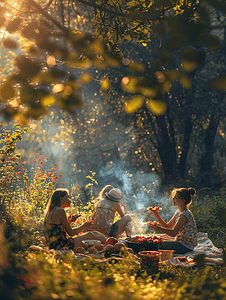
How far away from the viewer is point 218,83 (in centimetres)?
115

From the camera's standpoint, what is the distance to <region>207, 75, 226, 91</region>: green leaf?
114 centimetres

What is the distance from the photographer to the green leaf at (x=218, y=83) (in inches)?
44.8

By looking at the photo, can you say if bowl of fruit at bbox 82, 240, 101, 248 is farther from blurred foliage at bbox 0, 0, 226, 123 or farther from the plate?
blurred foliage at bbox 0, 0, 226, 123

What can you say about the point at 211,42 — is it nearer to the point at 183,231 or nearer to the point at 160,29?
the point at 160,29

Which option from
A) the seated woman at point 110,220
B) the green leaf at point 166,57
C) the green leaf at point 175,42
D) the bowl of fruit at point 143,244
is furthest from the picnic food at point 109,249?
the green leaf at point 175,42

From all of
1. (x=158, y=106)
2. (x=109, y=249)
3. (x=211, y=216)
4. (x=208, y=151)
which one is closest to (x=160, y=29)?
(x=158, y=106)

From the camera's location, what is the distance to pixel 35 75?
1.69 m

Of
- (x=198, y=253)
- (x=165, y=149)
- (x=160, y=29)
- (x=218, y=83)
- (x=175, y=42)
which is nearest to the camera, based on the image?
(x=218, y=83)

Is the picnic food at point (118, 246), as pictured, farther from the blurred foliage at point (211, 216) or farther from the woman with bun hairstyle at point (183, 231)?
the blurred foliage at point (211, 216)

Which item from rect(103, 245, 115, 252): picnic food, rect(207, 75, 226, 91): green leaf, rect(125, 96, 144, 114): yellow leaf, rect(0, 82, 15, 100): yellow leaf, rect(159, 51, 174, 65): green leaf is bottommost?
rect(103, 245, 115, 252): picnic food

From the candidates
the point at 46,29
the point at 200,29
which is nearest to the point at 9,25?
the point at 46,29

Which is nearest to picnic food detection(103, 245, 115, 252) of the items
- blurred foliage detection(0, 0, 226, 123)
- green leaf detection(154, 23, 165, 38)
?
blurred foliage detection(0, 0, 226, 123)

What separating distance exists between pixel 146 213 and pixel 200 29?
25.4 ft

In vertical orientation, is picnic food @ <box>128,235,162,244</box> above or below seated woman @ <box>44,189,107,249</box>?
below
